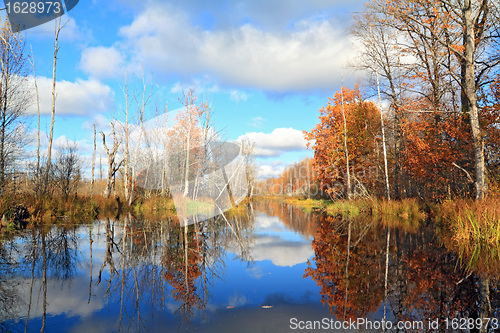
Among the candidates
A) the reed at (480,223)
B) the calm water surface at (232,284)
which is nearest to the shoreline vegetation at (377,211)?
the reed at (480,223)

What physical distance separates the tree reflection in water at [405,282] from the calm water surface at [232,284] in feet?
0.05

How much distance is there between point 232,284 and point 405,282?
291cm

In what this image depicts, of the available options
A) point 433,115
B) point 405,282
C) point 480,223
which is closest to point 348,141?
point 433,115

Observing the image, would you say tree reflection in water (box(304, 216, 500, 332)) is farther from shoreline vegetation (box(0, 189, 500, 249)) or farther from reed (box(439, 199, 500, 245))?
shoreline vegetation (box(0, 189, 500, 249))

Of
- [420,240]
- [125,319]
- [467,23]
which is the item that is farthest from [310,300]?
[467,23]

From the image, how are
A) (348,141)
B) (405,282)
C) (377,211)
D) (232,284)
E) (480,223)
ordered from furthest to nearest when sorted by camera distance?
(348,141), (377,211), (480,223), (232,284), (405,282)

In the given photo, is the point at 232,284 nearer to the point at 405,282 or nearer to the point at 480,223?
the point at 405,282

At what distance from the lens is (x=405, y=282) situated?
516 centimetres

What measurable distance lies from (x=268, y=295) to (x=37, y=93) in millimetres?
21214

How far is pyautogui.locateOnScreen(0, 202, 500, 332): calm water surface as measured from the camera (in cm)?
377

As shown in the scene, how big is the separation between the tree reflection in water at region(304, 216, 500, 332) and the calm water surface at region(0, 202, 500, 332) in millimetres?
16

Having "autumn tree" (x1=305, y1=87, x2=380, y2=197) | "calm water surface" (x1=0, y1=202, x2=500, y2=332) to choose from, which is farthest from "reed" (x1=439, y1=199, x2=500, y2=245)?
"autumn tree" (x1=305, y1=87, x2=380, y2=197)

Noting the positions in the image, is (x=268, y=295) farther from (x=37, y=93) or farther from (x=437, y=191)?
(x=37, y=93)

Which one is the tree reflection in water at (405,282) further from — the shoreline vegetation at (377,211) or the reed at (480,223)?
the shoreline vegetation at (377,211)
